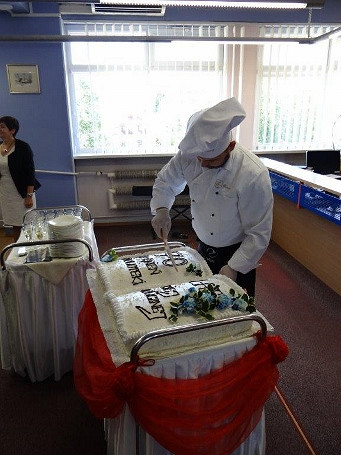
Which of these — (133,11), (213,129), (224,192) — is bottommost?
(224,192)

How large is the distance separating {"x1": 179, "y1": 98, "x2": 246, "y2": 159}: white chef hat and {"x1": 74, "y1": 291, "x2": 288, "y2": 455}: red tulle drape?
2.34 ft

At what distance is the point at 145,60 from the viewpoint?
4.06 meters

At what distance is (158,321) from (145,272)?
1.06ft

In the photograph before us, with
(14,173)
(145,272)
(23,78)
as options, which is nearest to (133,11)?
(23,78)

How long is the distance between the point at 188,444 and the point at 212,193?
0.94 meters

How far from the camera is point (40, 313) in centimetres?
183

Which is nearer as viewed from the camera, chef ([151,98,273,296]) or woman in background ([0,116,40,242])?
chef ([151,98,273,296])

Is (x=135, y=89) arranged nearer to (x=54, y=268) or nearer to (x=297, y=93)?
(x=297, y=93)

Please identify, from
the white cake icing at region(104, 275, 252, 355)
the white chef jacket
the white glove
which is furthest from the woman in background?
the white cake icing at region(104, 275, 252, 355)

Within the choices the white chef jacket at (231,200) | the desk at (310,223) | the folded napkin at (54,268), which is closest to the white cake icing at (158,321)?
the white chef jacket at (231,200)

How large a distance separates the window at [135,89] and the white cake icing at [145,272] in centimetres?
310

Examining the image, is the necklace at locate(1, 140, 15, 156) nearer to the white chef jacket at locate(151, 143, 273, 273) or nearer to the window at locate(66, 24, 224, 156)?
the window at locate(66, 24, 224, 156)

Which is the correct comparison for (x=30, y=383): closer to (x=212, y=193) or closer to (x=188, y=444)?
(x=188, y=444)

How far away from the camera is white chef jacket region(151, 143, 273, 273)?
4.65 ft
